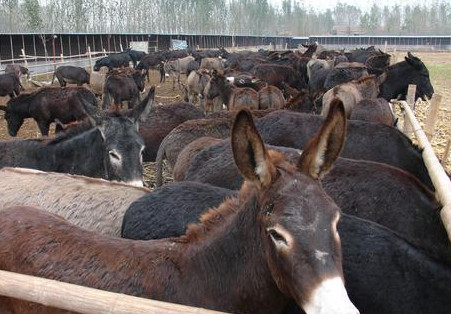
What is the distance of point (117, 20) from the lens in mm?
104938

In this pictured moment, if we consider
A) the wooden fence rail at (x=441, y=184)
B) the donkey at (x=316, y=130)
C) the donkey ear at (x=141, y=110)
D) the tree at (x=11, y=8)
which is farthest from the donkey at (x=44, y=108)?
the tree at (x=11, y=8)

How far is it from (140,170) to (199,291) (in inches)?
118

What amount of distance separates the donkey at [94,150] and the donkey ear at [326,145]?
3264mm

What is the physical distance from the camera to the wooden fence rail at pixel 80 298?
6.21ft

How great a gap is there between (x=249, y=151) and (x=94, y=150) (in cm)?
390

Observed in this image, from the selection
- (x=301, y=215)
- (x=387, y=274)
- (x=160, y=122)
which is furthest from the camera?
(x=160, y=122)

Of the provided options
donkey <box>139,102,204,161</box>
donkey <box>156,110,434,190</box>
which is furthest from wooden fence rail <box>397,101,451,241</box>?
donkey <box>139,102,204,161</box>

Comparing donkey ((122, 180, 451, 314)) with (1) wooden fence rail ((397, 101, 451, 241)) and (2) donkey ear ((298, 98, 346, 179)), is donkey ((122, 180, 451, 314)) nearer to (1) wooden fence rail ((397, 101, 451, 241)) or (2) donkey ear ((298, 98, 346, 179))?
(1) wooden fence rail ((397, 101, 451, 241))

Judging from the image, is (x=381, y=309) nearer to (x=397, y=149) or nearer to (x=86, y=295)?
(x=86, y=295)

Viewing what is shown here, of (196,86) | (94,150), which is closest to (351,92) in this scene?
(94,150)

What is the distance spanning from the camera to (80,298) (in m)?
1.99

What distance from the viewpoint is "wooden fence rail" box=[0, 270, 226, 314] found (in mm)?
1892

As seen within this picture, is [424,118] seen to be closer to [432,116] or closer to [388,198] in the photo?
[432,116]

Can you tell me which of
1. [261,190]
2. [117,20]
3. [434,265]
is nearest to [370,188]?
[434,265]
